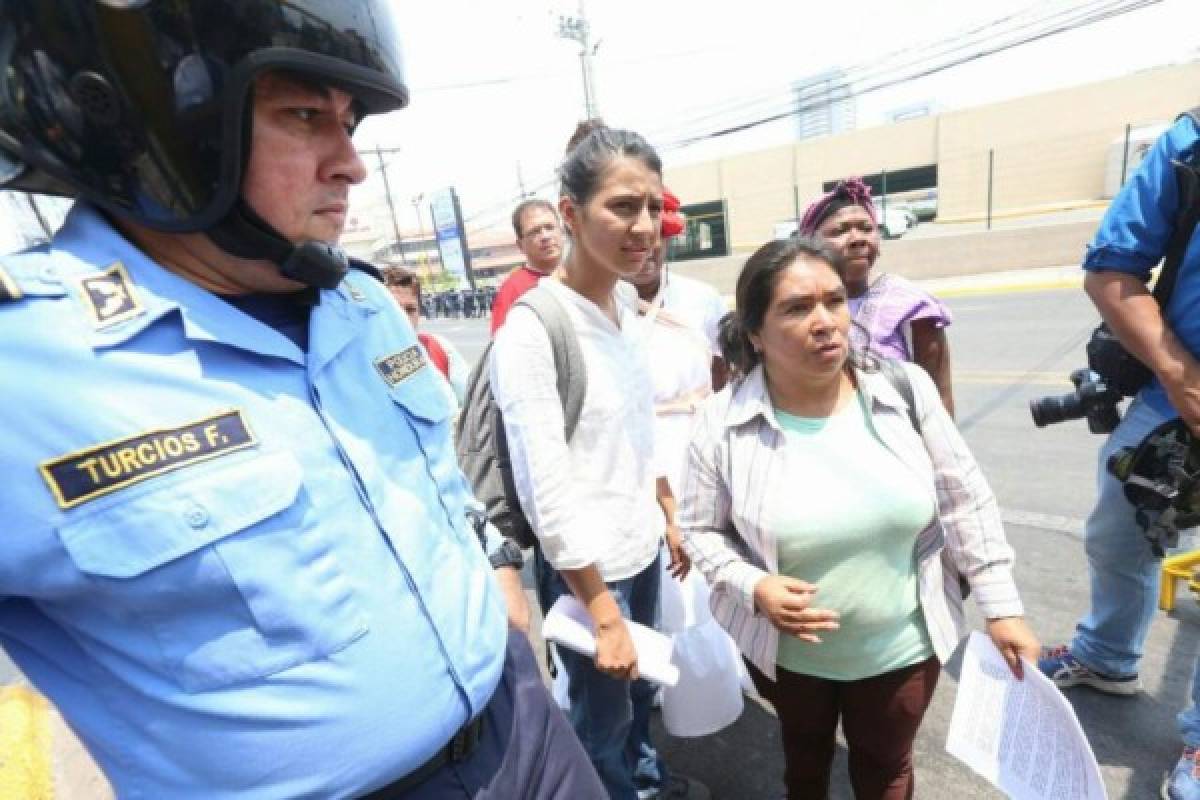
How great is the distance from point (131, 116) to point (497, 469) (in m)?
1.08

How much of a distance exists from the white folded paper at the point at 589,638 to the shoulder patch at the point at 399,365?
753mm

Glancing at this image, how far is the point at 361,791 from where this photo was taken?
2.89 ft

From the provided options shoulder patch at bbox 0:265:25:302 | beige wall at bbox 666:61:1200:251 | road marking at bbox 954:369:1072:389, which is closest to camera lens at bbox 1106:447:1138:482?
shoulder patch at bbox 0:265:25:302

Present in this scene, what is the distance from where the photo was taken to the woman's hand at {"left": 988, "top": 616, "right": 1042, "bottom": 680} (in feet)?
4.70

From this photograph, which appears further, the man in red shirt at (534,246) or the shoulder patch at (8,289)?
the man in red shirt at (534,246)

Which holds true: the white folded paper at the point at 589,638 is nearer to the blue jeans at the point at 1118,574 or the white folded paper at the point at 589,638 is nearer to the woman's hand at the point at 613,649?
the woman's hand at the point at 613,649

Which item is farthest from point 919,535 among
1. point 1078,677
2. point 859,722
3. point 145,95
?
point 145,95

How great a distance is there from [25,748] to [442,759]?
7.01 ft

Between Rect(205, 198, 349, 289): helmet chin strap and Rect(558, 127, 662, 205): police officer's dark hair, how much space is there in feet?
2.67

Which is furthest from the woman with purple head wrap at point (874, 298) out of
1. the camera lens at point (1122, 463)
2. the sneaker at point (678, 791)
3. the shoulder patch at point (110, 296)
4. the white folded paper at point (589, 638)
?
the shoulder patch at point (110, 296)

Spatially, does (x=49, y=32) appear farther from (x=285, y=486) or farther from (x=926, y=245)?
(x=926, y=245)

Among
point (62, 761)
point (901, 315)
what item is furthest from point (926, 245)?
point (62, 761)

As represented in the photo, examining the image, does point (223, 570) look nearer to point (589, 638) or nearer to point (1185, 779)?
point (589, 638)

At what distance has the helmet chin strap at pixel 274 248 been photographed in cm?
88
